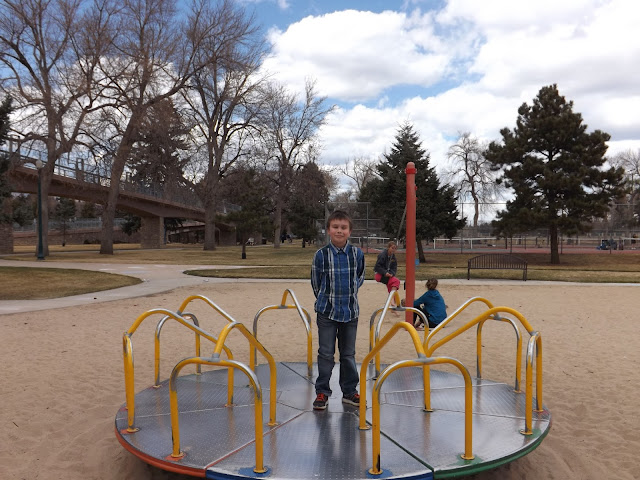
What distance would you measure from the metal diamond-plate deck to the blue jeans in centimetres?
21

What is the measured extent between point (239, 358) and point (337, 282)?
3.17 metres

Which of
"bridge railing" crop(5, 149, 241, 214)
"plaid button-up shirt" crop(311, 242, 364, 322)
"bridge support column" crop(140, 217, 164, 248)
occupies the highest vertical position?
"bridge railing" crop(5, 149, 241, 214)

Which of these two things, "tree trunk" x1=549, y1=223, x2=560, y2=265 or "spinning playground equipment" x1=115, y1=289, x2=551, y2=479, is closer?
"spinning playground equipment" x1=115, y1=289, x2=551, y2=479

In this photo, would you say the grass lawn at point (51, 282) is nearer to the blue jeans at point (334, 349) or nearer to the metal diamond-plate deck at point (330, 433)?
the metal diamond-plate deck at point (330, 433)

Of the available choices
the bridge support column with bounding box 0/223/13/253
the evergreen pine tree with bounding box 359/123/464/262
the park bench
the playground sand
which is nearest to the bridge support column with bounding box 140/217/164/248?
the bridge support column with bounding box 0/223/13/253

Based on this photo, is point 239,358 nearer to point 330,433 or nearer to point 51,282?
point 330,433

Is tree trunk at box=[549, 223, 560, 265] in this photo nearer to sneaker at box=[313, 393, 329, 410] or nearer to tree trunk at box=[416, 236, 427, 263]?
tree trunk at box=[416, 236, 427, 263]

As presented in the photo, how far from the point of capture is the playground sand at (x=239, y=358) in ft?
12.1

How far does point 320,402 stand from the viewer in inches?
161

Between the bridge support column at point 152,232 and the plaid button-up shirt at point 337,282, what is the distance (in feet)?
152

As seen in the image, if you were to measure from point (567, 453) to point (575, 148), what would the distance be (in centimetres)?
2527

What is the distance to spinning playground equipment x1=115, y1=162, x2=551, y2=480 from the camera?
3018mm

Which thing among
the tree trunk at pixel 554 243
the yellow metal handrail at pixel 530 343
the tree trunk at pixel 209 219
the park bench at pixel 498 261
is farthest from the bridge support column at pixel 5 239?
the yellow metal handrail at pixel 530 343

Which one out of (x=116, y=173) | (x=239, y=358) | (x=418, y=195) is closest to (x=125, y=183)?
(x=116, y=173)
